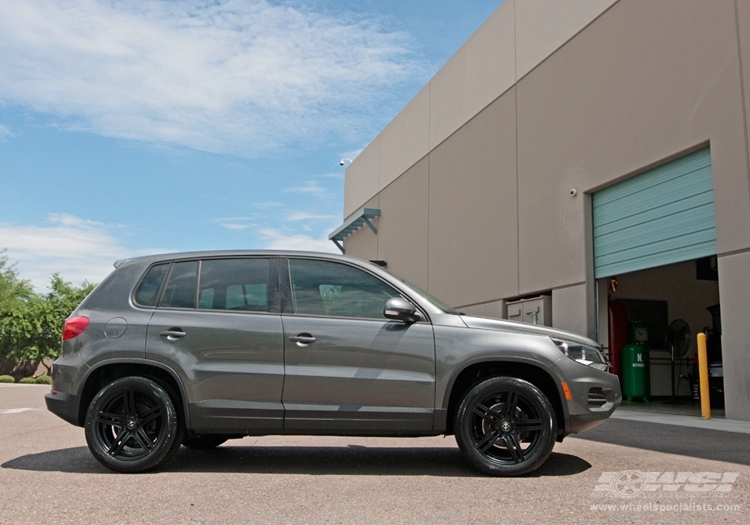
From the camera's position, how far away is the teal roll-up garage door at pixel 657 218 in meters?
12.4

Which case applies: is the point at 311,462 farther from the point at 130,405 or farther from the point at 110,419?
the point at 110,419

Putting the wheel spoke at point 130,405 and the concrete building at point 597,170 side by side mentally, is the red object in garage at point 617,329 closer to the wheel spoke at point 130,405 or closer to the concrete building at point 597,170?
the concrete building at point 597,170

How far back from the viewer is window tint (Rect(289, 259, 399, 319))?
577 cm

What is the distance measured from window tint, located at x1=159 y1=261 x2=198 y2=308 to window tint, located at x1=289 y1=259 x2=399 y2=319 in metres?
0.83

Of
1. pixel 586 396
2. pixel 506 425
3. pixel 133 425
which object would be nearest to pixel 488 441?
pixel 506 425

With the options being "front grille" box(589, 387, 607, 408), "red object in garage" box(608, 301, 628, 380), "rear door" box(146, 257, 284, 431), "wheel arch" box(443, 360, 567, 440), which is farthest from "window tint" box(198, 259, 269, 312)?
"red object in garage" box(608, 301, 628, 380)

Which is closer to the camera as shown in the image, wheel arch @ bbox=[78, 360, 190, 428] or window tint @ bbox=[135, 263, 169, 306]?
wheel arch @ bbox=[78, 360, 190, 428]

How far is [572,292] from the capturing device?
15836mm

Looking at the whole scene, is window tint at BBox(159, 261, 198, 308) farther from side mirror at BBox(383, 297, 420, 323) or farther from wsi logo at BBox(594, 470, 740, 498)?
wsi logo at BBox(594, 470, 740, 498)

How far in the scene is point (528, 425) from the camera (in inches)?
212

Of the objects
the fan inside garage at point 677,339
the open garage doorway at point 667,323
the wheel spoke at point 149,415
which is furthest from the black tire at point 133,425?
the fan inside garage at point 677,339

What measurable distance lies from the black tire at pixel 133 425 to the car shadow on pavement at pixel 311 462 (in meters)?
0.22

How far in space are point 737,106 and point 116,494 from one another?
10.8m

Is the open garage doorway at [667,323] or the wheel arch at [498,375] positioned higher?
the open garage doorway at [667,323]
